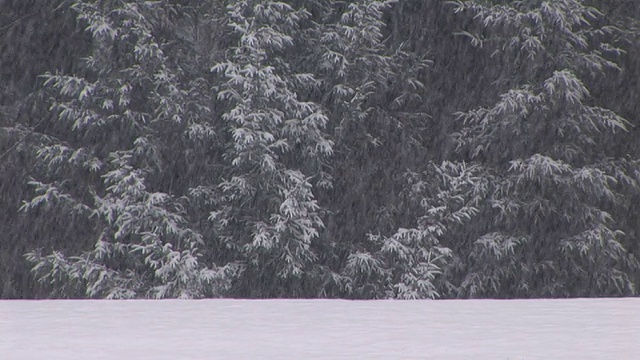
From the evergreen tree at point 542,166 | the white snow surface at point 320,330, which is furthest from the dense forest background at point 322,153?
the white snow surface at point 320,330

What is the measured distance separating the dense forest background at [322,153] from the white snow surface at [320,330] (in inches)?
245

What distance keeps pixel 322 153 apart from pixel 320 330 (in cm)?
843

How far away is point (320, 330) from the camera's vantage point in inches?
273

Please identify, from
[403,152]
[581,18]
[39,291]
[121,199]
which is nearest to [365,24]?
[403,152]

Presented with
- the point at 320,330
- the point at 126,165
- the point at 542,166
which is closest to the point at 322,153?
the point at 126,165

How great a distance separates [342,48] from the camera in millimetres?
15430

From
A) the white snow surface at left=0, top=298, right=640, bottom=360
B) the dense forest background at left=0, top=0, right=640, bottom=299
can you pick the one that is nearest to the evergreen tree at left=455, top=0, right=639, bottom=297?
the dense forest background at left=0, top=0, right=640, bottom=299

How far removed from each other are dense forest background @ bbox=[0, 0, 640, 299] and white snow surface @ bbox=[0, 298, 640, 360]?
6230mm

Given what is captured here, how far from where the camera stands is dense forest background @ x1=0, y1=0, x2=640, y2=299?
49.0 ft

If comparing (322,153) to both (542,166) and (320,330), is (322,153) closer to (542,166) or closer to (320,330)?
(542,166)

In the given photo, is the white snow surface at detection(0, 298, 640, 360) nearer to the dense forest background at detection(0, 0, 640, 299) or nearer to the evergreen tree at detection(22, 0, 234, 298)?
the evergreen tree at detection(22, 0, 234, 298)

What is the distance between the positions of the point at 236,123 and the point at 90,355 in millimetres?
9217

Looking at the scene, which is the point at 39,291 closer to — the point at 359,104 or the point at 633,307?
the point at 359,104

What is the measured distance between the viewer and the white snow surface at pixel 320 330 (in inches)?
232
